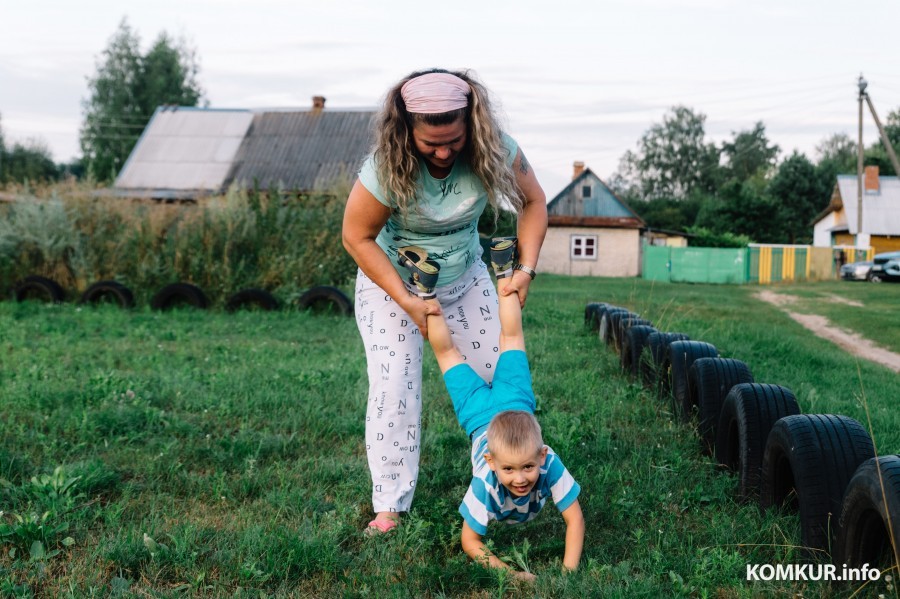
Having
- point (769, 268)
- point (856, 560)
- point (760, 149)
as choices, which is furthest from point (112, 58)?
point (760, 149)

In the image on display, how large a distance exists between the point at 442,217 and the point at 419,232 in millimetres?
152

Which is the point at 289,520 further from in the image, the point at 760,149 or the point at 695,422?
the point at 760,149

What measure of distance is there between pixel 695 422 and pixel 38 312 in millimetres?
10598

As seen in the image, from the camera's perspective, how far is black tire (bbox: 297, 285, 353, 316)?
12.4m

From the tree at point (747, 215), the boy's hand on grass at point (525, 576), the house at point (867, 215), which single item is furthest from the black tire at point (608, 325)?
the tree at point (747, 215)

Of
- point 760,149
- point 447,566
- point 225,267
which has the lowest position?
point 447,566

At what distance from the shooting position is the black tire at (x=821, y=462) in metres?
2.90

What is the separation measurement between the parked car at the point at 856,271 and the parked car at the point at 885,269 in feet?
2.08

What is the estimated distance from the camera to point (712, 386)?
4.59 meters

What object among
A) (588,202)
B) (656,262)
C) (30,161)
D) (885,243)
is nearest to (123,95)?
(30,161)

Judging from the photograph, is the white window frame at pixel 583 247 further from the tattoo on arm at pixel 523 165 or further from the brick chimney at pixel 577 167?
the tattoo on arm at pixel 523 165

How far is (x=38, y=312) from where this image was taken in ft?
39.7

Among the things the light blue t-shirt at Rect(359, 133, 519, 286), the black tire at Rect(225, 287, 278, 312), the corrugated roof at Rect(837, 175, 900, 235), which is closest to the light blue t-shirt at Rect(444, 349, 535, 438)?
the light blue t-shirt at Rect(359, 133, 519, 286)

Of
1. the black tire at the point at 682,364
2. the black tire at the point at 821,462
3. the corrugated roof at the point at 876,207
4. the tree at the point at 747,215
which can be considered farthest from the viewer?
the tree at the point at 747,215
